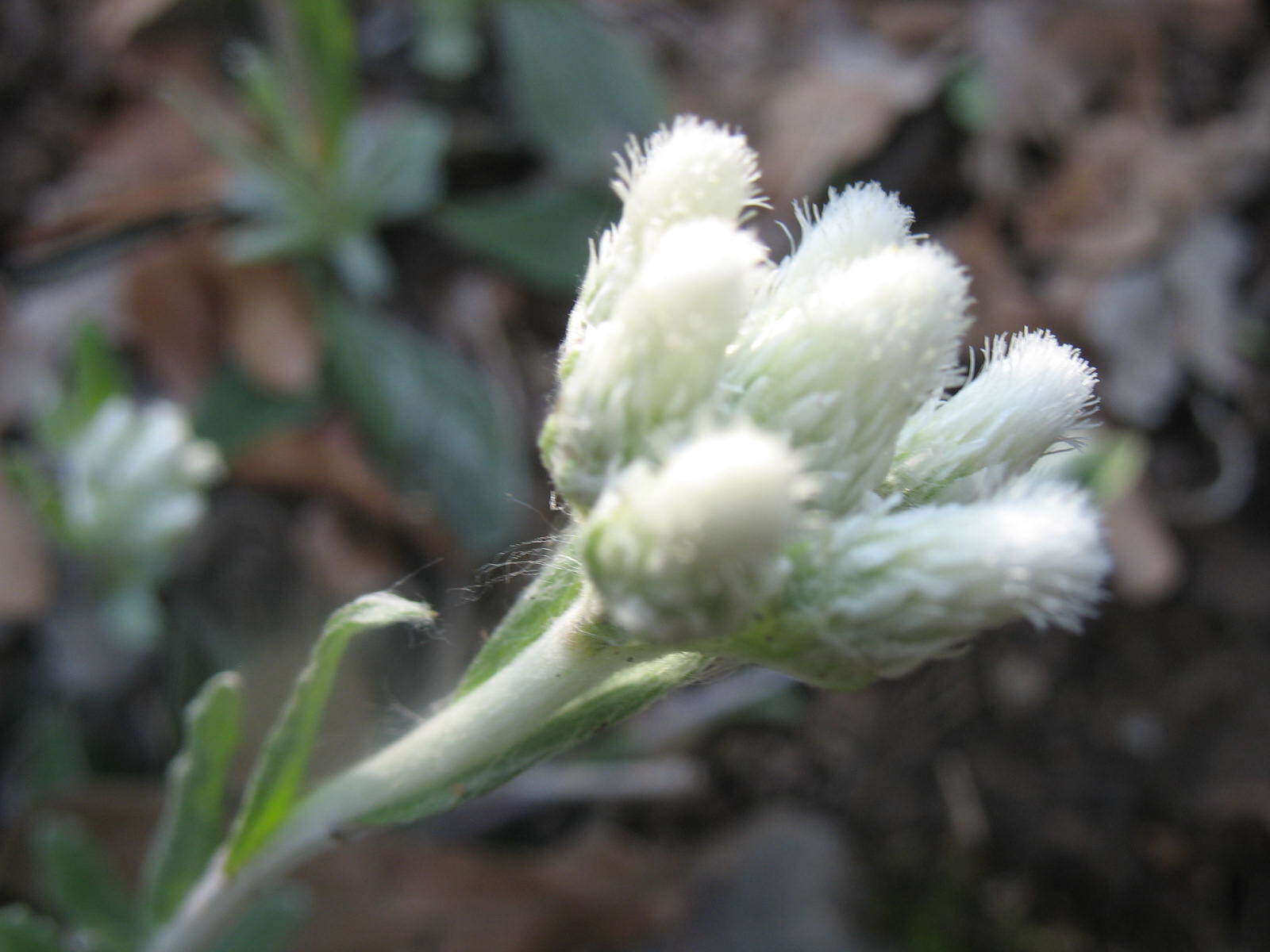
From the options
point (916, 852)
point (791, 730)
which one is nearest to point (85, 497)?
point (791, 730)

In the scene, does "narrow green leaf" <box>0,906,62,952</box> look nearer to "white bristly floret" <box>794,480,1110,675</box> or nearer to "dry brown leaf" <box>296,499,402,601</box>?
"dry brown leaf" <box>296,499,402,601</box>

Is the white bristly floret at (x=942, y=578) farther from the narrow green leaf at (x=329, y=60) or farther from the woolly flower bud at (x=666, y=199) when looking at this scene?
the narrow green leaf at (x=329, y=60)

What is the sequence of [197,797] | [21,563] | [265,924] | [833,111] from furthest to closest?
[833,111]
[21,563]
[265,924]
[197,797]

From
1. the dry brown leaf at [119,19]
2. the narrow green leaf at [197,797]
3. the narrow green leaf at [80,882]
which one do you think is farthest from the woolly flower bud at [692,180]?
the dry brown leaf at [119,19]

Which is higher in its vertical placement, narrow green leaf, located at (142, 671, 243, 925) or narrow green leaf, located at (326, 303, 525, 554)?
narrow green leaf, located at (326, 303, 525, 554)

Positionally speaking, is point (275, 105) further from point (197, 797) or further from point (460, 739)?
point (460, 739)

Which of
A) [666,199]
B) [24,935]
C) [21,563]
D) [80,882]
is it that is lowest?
[24,935]

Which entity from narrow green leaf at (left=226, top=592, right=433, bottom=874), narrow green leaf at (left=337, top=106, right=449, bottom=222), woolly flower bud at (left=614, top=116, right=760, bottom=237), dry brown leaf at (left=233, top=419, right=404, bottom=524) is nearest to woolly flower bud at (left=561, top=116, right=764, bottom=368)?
woolly flower bud at (left=614, top=116, right=760, bottom=237)

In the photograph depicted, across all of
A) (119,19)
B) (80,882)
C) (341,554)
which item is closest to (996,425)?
(80,882)
